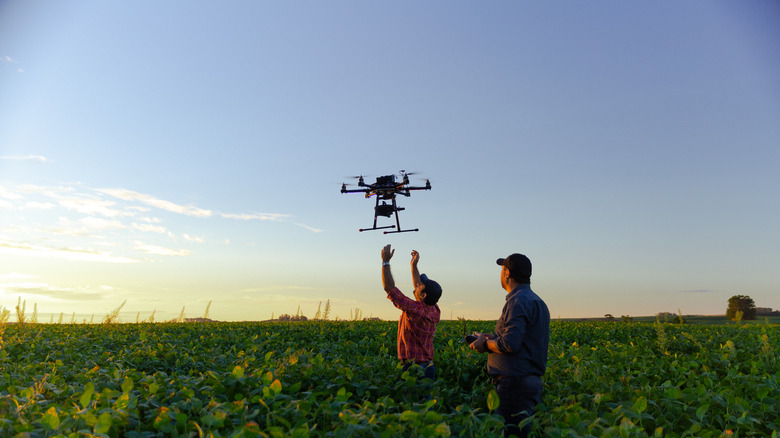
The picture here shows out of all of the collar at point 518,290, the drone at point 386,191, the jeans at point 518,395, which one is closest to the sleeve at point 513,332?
the collar at point 518,290

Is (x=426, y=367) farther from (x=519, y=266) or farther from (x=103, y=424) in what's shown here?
(x=103, y=424)

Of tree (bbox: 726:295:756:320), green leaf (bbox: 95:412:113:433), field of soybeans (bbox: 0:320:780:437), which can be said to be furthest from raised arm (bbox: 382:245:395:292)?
tree (bbox: 726:295:756:320)

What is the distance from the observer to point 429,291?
6.85m

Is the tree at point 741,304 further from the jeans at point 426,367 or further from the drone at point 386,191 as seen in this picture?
the jeans at point 426,367

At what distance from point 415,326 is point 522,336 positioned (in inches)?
83.5

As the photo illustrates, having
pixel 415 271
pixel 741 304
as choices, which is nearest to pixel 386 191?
pixel 415 271

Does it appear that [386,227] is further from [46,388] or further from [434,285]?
[46,388]

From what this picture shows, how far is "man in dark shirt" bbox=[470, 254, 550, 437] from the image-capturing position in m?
5.11

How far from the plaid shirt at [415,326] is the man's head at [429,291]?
91 millimetres

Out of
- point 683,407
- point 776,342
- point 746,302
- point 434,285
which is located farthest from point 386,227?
point 746,302

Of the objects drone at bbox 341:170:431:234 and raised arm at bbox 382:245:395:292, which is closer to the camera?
raised arm at bbox 382:245:395:292

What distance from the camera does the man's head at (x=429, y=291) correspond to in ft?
22.5

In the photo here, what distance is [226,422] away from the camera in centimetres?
391

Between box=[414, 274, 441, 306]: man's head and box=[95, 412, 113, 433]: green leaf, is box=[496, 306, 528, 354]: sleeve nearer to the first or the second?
box=[414, 274, 441, 306]: man's head
